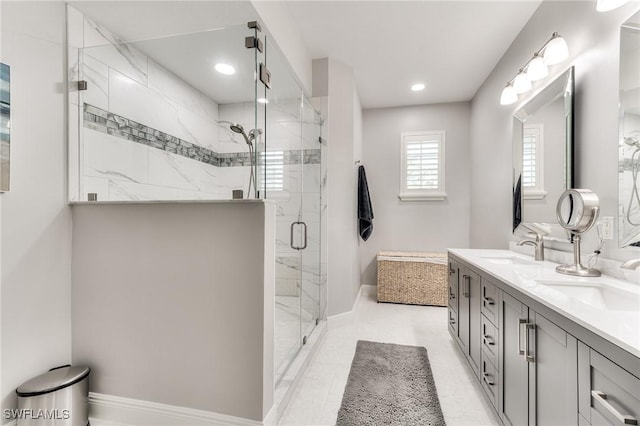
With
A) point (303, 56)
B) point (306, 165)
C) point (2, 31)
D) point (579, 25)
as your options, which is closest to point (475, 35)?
point (579, 25)

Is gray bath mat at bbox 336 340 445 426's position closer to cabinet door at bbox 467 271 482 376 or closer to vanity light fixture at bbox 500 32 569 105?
cabinet door at bbox 467 271 482 376

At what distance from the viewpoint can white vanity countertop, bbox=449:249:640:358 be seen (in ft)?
2.41

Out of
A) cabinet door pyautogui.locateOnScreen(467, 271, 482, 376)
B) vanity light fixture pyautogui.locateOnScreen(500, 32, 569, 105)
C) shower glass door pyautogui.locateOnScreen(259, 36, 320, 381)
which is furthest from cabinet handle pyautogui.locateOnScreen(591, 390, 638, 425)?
vanity light fixture pyautogui.locateOnScreen(500, 32, 569, 105)

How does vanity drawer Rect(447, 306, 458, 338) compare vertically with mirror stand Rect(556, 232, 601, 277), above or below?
below

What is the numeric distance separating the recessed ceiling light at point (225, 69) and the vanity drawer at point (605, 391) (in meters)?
1.94

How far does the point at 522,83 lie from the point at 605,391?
2.25m

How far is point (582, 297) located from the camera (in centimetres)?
128

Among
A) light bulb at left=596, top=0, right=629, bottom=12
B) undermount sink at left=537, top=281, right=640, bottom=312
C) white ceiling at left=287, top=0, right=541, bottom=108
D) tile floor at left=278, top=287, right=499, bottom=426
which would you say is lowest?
tile floor at left=278, top=287, right=499, bottom=426

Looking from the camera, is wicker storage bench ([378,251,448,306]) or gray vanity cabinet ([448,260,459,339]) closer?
gray vanity cabinet ([448,260,459,339])

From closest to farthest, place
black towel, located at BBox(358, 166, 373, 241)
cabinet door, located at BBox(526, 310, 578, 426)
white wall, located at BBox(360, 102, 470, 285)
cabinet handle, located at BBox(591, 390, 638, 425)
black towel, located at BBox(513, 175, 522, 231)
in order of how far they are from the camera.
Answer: cabinet handle, located at BBox(591, 390, 638, 425)
cabinet door, located at BBox(526, 310, 578, 426)
black towel, located at BBox(513, 175, 522, 231)
black towel, located at BBox(358, 166, 373, 241)
white wall, located at BBox(360, 102, 470, 285)

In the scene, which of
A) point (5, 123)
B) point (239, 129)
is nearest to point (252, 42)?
point (239, 129)

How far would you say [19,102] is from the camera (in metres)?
1.39

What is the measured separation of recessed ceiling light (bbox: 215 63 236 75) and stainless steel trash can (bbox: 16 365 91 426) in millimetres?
1787

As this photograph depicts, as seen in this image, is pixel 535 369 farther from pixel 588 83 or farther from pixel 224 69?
pixel 224 69
